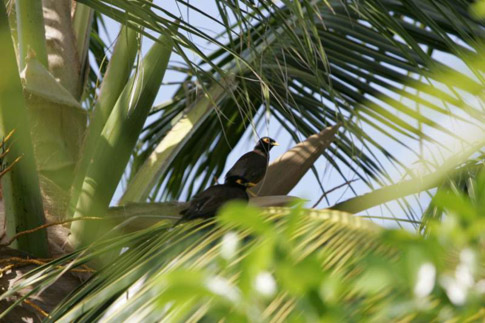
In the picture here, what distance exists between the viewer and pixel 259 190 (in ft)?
6.16

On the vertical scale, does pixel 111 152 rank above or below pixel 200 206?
above

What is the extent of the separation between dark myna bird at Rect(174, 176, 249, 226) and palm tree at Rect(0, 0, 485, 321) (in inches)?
2.1

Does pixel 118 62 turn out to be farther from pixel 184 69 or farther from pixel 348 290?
pixel 348 290

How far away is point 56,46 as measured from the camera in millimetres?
1918

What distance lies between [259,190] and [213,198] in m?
0.24

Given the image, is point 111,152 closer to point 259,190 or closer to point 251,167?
point 259,190

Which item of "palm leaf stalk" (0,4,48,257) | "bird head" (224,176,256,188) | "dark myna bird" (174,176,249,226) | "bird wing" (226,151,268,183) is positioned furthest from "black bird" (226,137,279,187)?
"palm leaf stalk" (0,4,48,257)

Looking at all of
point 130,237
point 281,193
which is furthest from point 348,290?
point 281,193

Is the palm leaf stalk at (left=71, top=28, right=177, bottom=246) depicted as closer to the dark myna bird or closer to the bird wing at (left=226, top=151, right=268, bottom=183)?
the dark myna bird

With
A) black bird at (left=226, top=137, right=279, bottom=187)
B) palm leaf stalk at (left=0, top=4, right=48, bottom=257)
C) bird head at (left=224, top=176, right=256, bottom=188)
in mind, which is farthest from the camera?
black bird at (left=226, top=137, right=279, bottom=187)

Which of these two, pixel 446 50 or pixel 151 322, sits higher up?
pixel 446 50

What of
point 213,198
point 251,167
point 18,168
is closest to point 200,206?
point 213,198

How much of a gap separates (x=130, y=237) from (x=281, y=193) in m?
0.65

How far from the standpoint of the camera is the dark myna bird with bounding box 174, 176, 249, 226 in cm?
151
